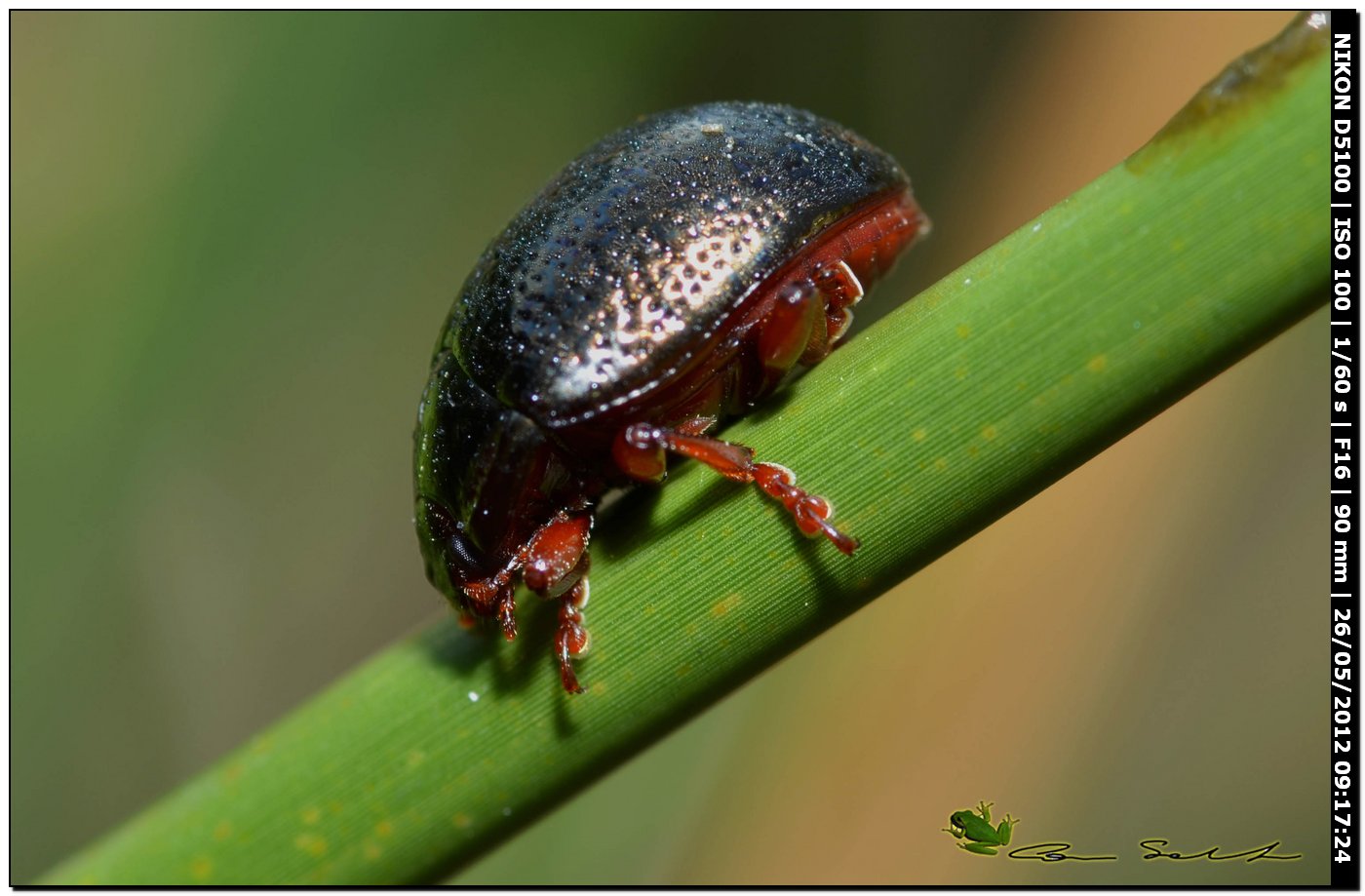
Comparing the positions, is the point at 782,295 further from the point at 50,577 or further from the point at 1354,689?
the point at 50,577

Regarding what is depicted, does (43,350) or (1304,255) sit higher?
(1304,255)

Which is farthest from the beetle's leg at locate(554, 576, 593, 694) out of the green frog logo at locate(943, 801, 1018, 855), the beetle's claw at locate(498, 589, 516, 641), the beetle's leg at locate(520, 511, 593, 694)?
the green frog logo at locate(943, 801, 1018, 855)

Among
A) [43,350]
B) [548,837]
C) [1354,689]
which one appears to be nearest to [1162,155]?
[1354,689]

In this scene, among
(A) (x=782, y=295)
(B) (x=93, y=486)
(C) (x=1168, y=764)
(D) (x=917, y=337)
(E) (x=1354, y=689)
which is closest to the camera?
(D) (x=917, y=337)

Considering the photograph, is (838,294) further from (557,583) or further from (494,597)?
(494,597)

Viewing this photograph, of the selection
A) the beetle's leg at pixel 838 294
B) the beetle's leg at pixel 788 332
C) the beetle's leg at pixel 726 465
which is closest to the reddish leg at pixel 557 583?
the beetle's leg at pixel 726 465

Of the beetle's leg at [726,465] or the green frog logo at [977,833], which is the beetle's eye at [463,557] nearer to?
the beetle's leg at [726,465]
